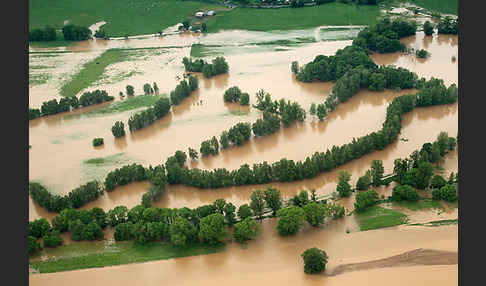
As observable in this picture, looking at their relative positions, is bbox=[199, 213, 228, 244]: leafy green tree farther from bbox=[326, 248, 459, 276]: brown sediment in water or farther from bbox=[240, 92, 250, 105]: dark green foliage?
bbox=[240, 92, 250, 105]: dark green foliage

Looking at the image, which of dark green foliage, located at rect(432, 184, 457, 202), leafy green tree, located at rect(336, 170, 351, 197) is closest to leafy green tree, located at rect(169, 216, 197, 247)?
leafy green tree, located at rect(336, 170, 351, 197)

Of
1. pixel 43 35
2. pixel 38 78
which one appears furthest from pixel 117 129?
pixel 43 35

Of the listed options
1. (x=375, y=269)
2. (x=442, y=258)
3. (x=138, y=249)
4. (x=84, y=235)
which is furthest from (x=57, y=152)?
(x=442, y=258)

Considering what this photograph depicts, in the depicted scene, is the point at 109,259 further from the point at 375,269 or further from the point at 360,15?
the point at 360,15

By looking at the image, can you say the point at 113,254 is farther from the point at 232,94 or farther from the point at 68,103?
the point at 68,103

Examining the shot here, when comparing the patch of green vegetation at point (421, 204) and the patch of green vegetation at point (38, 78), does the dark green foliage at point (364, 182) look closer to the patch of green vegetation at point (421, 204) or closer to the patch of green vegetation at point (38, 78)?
the patch of green vegetation at point (421, 204)

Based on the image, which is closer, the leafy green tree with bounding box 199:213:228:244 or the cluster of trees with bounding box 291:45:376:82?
the leafy green tree with bounding box 199:213:228:244
